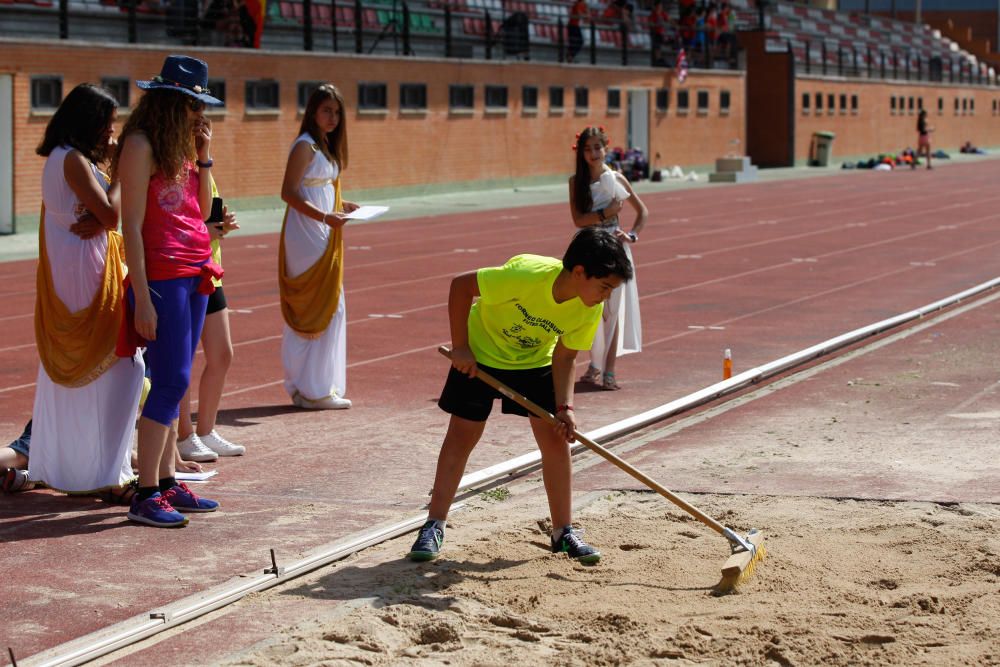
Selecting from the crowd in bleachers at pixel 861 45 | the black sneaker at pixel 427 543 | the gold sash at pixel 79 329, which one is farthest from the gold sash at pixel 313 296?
the crowd in bleachers at pixel 861 45

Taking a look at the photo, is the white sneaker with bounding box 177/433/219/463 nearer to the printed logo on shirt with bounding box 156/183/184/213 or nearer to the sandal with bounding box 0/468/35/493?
the sandal with bounding box 0/468/35/493

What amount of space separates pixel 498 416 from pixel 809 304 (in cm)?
691

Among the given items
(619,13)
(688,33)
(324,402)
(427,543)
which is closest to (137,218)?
(427,543)

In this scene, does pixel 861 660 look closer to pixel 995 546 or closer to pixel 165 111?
pixel 995 546

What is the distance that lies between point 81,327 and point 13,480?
899mm

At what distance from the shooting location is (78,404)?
7180 millimetres

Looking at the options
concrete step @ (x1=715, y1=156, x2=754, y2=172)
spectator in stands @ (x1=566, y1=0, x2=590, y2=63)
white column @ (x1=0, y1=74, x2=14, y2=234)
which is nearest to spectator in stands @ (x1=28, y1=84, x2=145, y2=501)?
white column @ (x1=0, y1=74, x2=14, y2=234)

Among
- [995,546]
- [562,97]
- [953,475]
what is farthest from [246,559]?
[562,97]

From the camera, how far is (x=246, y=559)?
247 inches

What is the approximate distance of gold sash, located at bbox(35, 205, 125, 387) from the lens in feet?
23.5

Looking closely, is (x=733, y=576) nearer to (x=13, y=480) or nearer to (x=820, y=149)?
(x=13, y=480)

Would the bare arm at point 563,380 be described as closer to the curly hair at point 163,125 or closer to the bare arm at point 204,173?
the curly hair at point 163,125

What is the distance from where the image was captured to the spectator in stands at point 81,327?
709 centimetres

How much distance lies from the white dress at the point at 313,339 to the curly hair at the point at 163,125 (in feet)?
8.99
